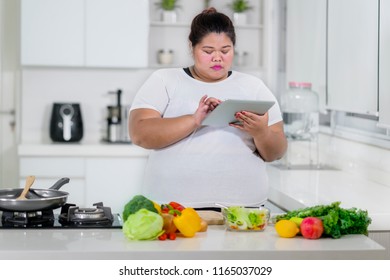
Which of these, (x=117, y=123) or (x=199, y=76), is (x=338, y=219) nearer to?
(x=199, y=76)

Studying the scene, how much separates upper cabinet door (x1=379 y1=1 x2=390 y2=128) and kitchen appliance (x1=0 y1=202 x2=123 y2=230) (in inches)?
61.0

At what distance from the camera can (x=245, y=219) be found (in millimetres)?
2389

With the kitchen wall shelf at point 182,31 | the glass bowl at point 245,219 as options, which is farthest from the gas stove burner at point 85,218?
the kitchen wall shelf at point 182,31

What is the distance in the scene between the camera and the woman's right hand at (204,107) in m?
2.77

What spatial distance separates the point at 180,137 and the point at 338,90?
67.7 inches

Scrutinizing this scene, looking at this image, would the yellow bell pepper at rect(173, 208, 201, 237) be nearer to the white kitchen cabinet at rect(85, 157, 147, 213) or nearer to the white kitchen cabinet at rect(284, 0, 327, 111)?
the white kitchen cabinet at rect(284, 0, 327, 111)

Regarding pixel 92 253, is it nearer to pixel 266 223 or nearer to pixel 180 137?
pixel 266 223

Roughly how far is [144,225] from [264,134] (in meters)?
0.74

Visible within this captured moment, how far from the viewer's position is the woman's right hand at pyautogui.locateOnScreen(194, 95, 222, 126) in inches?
109

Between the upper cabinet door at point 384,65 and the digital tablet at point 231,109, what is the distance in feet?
3.32

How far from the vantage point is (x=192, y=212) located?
7.67 ft

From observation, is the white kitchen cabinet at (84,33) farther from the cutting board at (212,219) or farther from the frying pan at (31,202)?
the cutting board at (212,219)

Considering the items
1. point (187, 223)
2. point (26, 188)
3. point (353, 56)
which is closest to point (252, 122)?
point (187, 223)

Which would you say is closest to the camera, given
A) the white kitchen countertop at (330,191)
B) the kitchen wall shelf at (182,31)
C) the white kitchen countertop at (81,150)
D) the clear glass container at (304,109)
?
the white kitchen countertop at (330,191)
